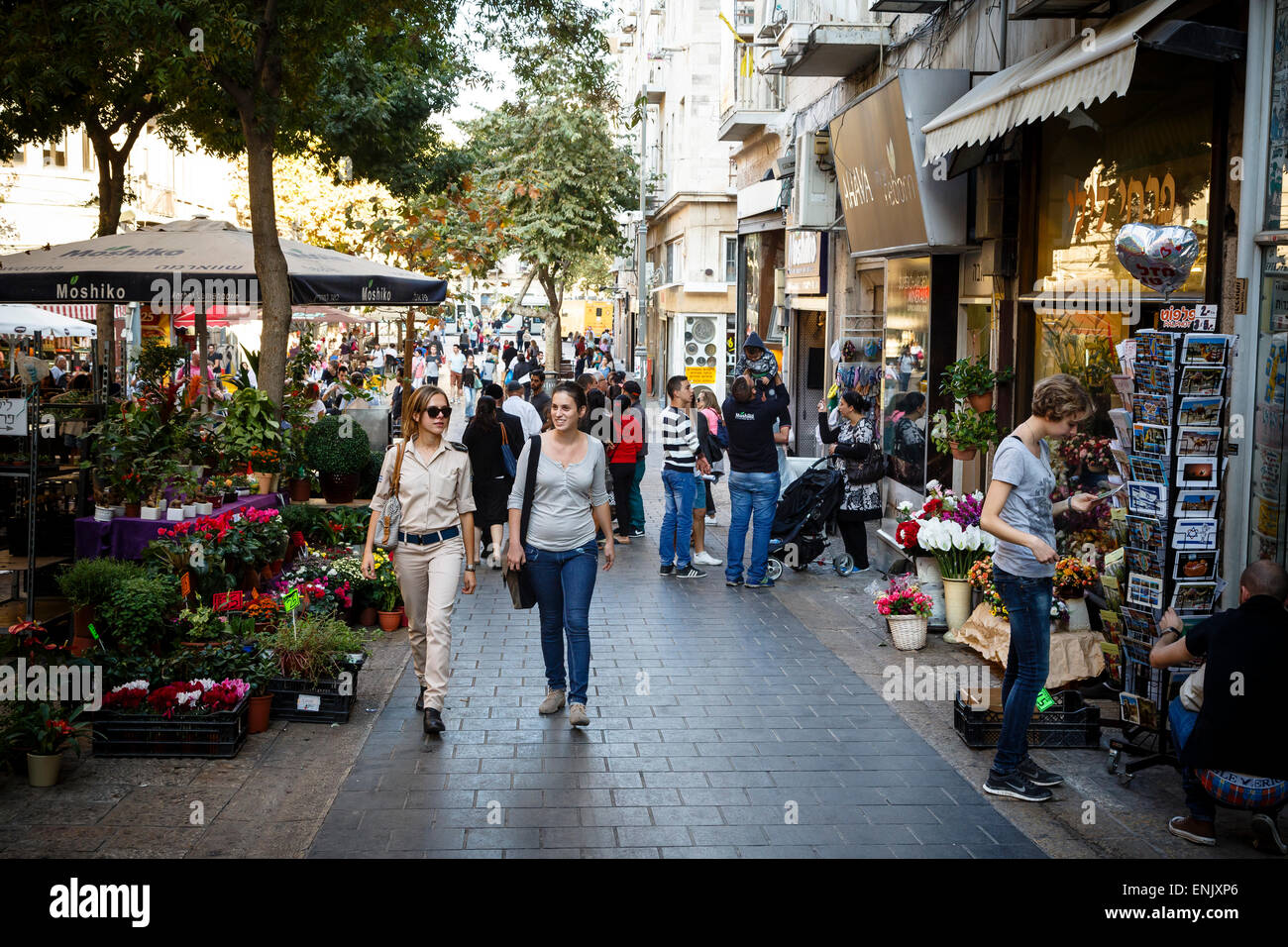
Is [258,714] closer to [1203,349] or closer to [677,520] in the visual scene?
[1203,349]

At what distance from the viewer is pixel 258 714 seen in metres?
7.17

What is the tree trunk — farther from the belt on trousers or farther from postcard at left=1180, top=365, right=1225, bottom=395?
postcard at left=1180, top=365, right=1225, bottom=395

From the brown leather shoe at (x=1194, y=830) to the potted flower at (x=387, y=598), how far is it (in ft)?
19.7

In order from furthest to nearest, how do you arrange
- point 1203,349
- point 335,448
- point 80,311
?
point 80,311 → point 335,448 → point 1203,349

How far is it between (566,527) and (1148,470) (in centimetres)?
317

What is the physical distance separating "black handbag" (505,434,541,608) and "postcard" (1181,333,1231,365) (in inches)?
137

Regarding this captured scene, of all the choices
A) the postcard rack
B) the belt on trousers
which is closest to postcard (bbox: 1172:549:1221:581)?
the postcard rack

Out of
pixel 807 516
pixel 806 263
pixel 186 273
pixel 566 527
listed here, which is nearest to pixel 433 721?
pixel 566 527

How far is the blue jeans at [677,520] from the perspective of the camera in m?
12.4

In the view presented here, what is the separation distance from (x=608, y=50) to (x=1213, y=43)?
8726mm

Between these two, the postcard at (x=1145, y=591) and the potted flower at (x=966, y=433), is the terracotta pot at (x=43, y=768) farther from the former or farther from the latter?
the potted flower at (x=966, y=433)

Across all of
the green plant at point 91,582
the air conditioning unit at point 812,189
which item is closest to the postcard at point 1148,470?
the green plant at point 91,582

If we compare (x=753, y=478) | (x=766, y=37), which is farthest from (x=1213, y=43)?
(x=766, y=37)

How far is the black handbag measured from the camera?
7.40 metres
